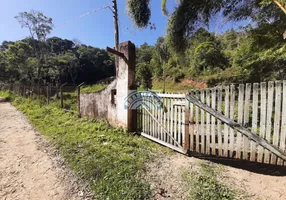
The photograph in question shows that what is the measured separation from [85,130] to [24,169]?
→ 212 centimetres

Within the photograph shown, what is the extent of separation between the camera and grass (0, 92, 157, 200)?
2.52m

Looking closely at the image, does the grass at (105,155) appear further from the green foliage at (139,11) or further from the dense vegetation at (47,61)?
the dense vegetation at (47,61)

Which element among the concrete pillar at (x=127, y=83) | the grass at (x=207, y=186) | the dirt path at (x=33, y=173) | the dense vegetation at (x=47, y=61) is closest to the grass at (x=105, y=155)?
the dirt path at (x=33, y=173)

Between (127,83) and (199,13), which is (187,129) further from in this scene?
(199,13)

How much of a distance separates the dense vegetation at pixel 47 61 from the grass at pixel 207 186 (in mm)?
21238

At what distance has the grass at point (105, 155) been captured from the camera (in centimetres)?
252

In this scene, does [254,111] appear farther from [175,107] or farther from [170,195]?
[170,195]

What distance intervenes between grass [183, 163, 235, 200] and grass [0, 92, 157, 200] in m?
0.67

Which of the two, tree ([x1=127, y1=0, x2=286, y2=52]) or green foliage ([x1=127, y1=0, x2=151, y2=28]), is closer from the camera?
tree ([x1=127, y1=0, x2=286, y2=52])

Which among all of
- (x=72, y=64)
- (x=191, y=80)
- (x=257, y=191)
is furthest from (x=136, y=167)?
(x=72, y=64)

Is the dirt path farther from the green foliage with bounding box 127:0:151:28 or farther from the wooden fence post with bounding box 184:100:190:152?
the green foliage with bounding box 127:0:151:28

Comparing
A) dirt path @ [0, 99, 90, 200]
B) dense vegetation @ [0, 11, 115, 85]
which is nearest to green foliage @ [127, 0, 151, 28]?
dirt path @ [0, 99, 90, 200]

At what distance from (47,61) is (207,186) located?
28931mm

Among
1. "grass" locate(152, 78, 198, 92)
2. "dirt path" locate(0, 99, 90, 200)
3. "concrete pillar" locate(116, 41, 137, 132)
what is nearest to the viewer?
"dirt path" locate(0, 99, 90, 200)
